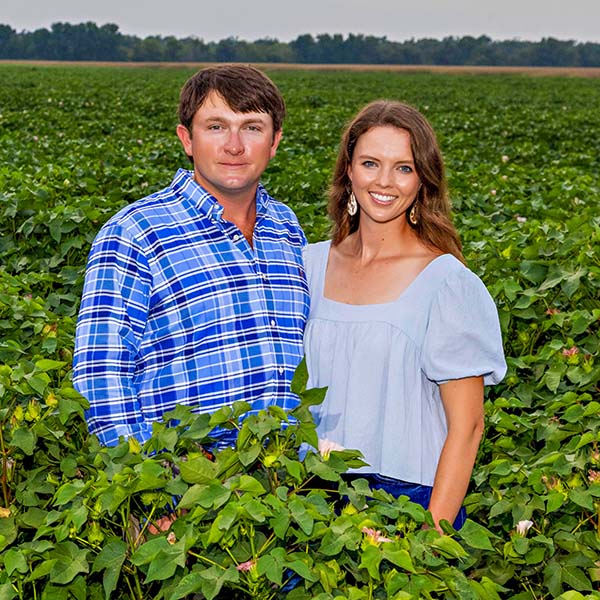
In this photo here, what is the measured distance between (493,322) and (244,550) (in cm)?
89

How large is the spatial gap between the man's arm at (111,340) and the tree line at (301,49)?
389ft

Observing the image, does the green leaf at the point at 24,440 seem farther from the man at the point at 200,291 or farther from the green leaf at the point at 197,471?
the green leaf at the point at 197,471

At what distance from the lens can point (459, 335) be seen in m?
2.18

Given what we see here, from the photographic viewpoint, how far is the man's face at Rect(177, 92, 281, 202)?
2.35 metres

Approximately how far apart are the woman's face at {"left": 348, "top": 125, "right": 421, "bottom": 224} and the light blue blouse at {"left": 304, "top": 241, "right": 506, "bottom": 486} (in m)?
0.20

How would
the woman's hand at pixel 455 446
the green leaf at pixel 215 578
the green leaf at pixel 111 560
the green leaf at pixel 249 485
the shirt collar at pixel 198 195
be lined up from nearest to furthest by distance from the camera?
the green leaf at pixel 215 578
the green leaf at pixel 249 485
the green leaf at pixel 111 560
the woman's hand at pixel 455 446
the shirt collar at pixel 198 195

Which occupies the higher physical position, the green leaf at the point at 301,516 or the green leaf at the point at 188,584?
the green leaf at the point at 301,516

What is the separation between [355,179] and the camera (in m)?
2.46

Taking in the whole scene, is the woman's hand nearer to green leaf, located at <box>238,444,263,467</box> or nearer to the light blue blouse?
the light blue blouse

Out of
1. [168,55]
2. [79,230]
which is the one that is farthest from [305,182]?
[168,55]

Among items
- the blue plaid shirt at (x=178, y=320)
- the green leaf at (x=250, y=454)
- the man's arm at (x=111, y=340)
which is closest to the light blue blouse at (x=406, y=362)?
the blue plaid shirt at (x=178, y=320)

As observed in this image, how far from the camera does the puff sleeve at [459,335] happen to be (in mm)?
2174

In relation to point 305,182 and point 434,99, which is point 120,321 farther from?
point 434,99

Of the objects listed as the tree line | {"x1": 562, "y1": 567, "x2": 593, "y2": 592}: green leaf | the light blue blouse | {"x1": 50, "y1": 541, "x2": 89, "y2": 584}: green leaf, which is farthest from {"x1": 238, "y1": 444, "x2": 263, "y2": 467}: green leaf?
the tree line
